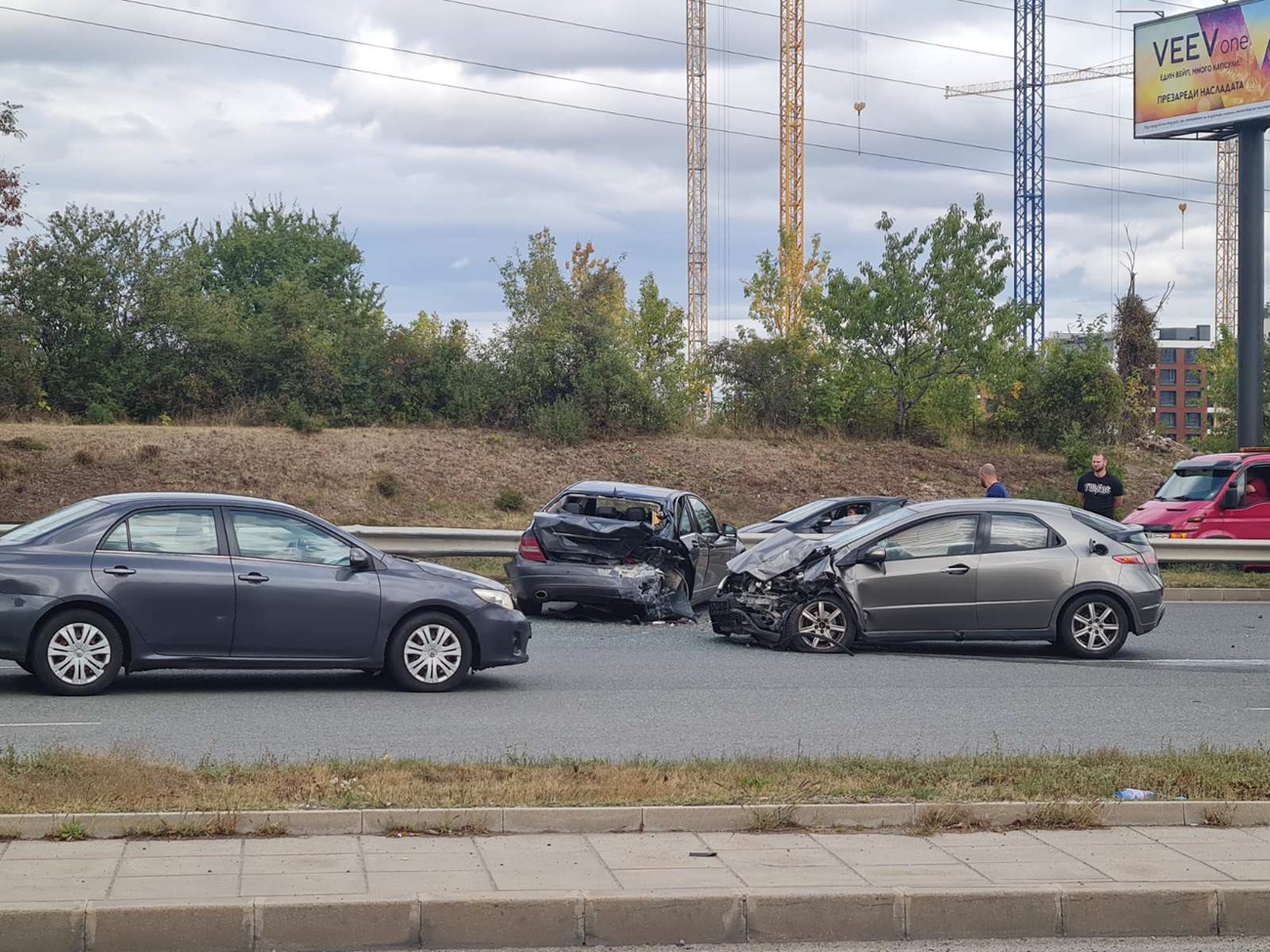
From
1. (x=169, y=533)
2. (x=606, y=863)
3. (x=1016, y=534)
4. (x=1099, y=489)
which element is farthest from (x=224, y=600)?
(x=1099, y=489)

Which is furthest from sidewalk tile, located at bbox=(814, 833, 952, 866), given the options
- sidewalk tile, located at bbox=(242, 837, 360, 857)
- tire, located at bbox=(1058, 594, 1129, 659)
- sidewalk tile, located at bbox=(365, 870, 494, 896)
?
tire, located at bbox=(1058, 594, 1129, 659)

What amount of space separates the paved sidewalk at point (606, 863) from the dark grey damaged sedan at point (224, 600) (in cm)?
482

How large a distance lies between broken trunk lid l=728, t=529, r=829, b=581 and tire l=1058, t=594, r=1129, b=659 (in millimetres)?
2431

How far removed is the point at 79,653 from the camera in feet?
36.9

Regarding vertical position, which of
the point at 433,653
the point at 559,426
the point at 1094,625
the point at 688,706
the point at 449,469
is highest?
the point at 559,426

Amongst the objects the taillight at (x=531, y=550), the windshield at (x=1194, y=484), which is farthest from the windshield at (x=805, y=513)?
the taillight at (x=531, y=550)

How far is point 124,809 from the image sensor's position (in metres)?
7.09

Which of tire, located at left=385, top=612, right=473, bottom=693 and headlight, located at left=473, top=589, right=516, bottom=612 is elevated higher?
headlight, located at left=473, top=589, right=516, bottom=612

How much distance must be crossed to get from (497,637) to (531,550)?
472cm

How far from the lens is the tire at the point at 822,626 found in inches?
583

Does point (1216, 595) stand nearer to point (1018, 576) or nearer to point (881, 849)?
point (1018, 576)

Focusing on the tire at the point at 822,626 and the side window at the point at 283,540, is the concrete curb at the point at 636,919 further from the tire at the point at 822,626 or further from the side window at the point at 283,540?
the tire at the point at 822,626

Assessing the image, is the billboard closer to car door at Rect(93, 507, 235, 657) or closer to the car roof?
the car roof

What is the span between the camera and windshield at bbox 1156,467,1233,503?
85.1 feet
